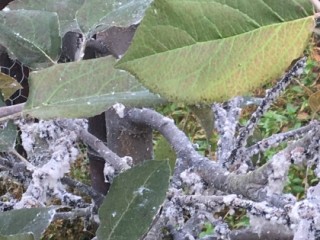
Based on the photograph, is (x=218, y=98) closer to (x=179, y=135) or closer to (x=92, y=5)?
(x=92, y=5)

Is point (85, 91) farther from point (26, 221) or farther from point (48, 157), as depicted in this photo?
point (48, 157)

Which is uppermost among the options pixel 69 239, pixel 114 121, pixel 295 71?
pixel 295 71

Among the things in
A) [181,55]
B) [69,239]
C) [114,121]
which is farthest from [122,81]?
[69,239]

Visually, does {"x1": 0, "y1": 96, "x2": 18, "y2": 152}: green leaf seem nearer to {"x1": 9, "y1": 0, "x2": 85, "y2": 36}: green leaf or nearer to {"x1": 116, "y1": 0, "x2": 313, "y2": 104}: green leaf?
{"x1": 9, "y1": 0, "x2": 85, "y2": 36}: green leaf

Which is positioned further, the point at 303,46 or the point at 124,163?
the point at 124,163

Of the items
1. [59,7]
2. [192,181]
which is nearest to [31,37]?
[59,7]

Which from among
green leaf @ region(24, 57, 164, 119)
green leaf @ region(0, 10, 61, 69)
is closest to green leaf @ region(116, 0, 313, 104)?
green leaf @ region(24, 57, 164, 119)

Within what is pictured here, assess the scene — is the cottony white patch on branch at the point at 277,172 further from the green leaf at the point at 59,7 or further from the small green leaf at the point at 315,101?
the green leaf at the point at 59,7
